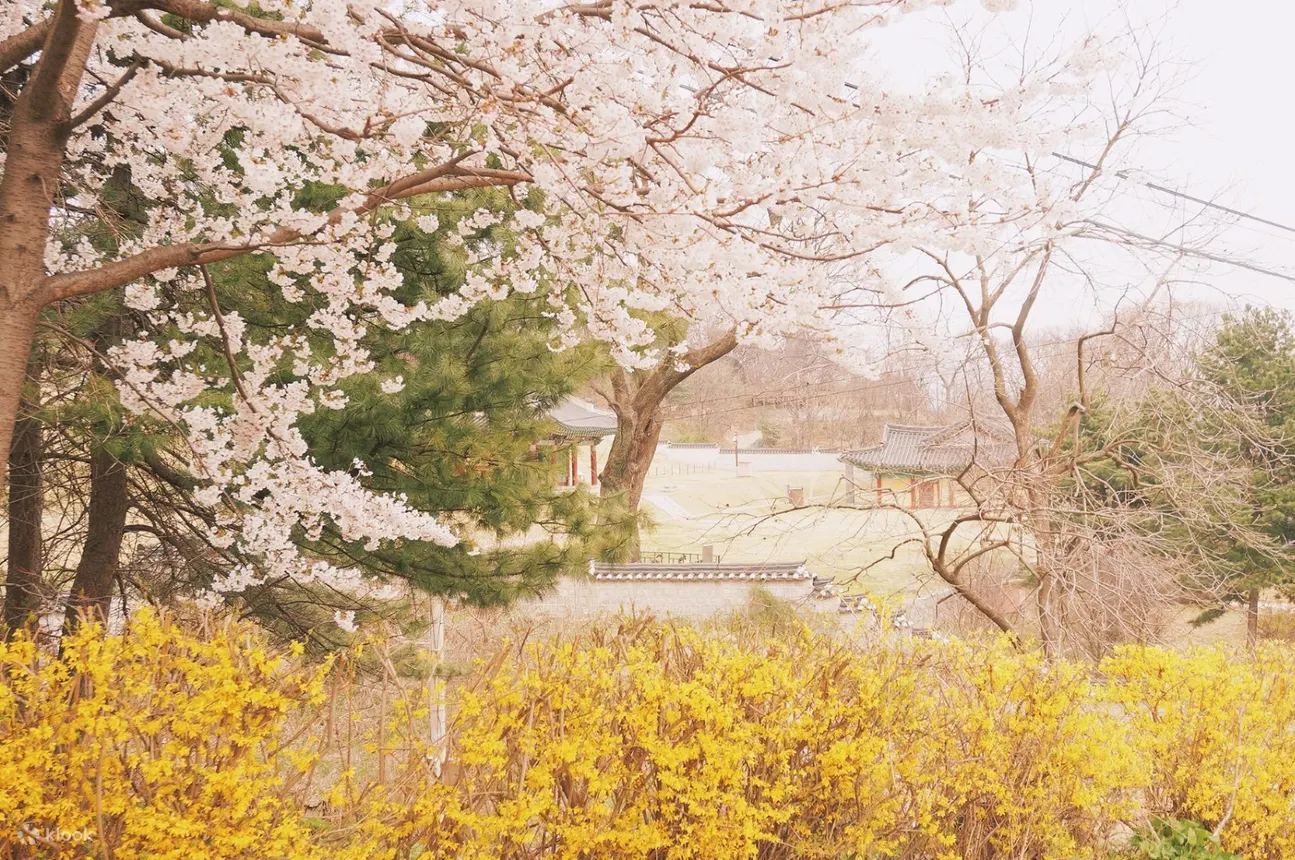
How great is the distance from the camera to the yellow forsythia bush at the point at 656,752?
1631 millimetres

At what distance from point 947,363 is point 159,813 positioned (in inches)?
198

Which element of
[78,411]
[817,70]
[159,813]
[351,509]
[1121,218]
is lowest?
[159,813]

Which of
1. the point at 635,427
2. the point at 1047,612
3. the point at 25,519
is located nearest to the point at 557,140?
the point at 25,519

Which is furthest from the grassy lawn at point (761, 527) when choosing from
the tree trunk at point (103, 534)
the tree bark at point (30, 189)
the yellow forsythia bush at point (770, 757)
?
the tree bark at point (30, 189)

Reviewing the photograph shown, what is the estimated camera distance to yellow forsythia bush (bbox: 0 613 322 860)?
156 cm

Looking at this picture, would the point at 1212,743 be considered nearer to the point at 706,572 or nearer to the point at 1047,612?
the point at 1047,612

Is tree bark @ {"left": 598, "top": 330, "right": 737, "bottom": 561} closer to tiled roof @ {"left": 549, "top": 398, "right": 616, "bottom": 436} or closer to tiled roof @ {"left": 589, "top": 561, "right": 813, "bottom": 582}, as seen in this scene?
tiled roof @ {"left": 589, "top": 561, "right": 813, "bottom": 582}

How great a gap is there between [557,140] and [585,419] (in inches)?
639

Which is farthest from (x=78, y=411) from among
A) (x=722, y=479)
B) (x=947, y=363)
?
(x=722, y=479)

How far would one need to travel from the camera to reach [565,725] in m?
2.02

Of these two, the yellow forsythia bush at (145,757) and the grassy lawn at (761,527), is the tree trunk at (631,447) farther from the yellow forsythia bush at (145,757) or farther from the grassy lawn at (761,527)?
the yellow forsythia bush at (145,757)

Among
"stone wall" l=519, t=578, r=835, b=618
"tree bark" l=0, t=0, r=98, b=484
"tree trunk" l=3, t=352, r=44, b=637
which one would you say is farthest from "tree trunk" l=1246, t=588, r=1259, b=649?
"tree bark" l=0, t=0, r=98, b=484

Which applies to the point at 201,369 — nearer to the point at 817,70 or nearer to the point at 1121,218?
the point at 817,70

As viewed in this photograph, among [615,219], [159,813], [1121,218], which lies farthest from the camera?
[1121,218]
